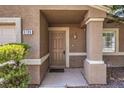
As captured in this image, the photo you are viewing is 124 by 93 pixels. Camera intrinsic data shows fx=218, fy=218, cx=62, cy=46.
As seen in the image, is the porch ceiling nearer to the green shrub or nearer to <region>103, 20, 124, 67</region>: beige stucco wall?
the green shrub

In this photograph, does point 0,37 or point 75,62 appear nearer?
point 0,37

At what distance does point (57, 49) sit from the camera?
14.8 m

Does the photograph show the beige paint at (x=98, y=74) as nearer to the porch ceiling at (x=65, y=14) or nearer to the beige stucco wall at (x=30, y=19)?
the beige stucco wall at (x=30, y=19)

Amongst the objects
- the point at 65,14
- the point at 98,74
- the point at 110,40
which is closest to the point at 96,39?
the point at 98,74

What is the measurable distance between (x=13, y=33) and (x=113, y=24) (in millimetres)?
7766

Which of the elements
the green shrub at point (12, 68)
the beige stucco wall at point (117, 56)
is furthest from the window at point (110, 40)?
A: the green shrub at point (12, 68)

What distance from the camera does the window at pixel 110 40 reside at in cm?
1462

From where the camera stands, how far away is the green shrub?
6.53m

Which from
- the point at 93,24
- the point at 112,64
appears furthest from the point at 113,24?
the point at 93,24

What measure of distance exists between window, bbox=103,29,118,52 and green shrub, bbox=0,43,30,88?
871 centimetres

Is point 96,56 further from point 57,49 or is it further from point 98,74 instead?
point 57,49
